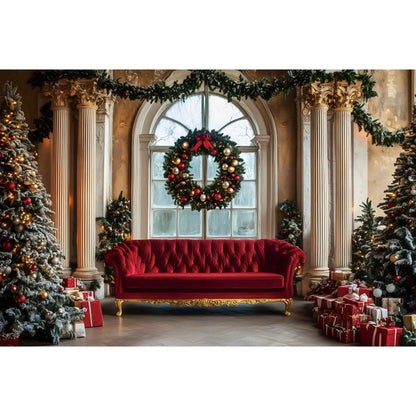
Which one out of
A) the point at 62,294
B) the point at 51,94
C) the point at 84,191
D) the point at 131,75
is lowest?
the point at 62,294

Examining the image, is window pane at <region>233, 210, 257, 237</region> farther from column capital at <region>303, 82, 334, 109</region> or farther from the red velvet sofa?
column capital at <region>303, 82, 334, 109</region>

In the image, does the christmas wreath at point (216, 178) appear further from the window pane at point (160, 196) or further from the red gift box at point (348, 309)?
the red gift box at point (348, 309)

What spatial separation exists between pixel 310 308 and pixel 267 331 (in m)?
1.85

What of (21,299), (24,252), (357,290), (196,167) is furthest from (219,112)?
(21,299)

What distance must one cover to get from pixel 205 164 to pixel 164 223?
138cm

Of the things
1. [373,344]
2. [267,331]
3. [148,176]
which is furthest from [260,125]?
[373,344]

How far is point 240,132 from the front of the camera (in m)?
8.73

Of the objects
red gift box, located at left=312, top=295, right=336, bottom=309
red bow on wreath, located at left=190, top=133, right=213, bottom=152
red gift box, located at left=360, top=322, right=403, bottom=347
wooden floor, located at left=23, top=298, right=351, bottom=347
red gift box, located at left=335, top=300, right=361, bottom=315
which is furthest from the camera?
red bow on wreath, located at left=190, top=133, right=213, bottom=152

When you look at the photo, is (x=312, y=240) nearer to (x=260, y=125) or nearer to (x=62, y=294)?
(x=260, y=125)

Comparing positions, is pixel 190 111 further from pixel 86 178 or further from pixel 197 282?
pixel 197 282

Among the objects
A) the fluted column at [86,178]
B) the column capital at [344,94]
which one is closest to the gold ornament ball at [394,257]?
the column capital at [344,94]

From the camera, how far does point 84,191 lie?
7.43 m

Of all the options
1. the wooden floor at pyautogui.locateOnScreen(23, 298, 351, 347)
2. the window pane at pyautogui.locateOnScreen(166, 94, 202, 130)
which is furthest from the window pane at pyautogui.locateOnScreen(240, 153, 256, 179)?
the wooden floor at pyautogui.locateOnScreen(23, 298, 351, 347)

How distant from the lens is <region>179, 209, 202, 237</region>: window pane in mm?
8680
